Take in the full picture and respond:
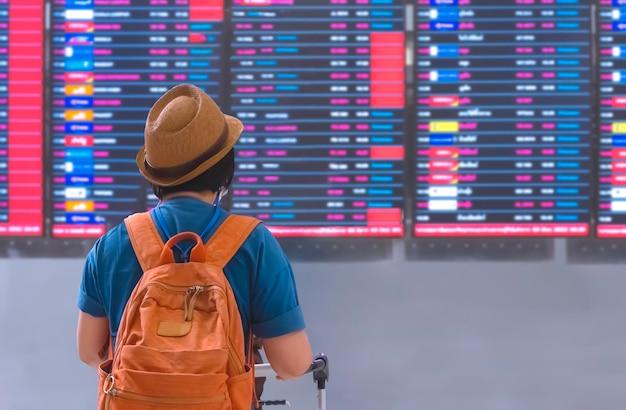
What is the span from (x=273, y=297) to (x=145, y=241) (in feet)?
0.94

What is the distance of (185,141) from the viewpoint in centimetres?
140

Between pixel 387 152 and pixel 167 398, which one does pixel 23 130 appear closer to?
pixel 387 152

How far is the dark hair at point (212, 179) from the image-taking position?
4.68 feet

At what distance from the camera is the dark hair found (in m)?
1.43

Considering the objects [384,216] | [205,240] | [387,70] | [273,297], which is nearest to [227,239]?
[205,240]

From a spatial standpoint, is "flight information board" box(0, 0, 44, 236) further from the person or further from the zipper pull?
the zipper pull

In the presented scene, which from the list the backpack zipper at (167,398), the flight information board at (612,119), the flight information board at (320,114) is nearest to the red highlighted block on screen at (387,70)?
the flight information board at (320,114)

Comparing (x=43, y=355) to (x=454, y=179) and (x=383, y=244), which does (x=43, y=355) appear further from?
Result: (x=454, y=179)

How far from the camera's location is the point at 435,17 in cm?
279

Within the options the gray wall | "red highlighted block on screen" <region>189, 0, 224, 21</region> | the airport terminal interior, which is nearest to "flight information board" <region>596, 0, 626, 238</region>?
the airport terminal interior

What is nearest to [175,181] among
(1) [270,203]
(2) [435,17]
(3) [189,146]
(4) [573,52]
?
(3) [189,146]

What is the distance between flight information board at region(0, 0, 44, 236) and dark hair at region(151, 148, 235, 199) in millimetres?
1608

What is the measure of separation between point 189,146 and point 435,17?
67.7 inches

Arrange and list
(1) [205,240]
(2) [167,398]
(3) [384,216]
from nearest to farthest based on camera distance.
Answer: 1. (2) [167,398]
2. (1) [205,240]
3. (3) [384,216]
